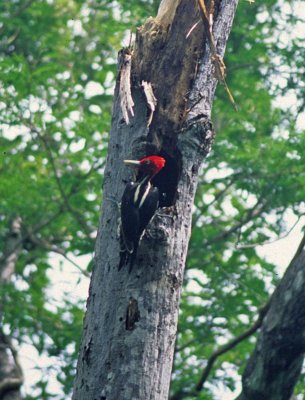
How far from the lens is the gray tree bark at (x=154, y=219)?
11.8 ft

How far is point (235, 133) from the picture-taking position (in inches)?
379

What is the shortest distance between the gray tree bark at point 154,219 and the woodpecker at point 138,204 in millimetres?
42

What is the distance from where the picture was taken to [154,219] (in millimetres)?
3955

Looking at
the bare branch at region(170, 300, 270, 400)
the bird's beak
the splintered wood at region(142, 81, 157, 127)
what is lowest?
the bare branch at region(170, 300, 270, 400)

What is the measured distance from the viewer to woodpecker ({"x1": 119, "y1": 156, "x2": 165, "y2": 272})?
382 centimetres

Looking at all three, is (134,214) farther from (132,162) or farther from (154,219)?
(132,162)

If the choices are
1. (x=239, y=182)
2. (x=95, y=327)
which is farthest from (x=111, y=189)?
(x=239, y=182)

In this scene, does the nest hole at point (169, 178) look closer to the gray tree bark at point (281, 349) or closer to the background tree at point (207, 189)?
the gray tree bark at point (281, 349)

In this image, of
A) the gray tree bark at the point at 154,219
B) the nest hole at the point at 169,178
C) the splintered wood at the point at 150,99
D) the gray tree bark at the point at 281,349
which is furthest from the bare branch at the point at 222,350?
the splintered wood at the point at 150,99

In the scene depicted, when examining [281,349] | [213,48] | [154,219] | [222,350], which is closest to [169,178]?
[154,219]

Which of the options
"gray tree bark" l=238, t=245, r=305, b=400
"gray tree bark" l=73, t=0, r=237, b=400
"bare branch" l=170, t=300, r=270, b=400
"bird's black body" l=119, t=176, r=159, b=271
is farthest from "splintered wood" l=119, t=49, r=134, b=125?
"bare branch" l=170, t=300, r=270, b=400

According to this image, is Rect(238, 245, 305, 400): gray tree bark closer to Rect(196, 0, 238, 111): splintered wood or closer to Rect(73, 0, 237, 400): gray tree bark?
Rect(73, 0, 237, 400): gray tree bark

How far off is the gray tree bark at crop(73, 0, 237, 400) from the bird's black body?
0.13 feet

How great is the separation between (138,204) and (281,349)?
135 centimetres
